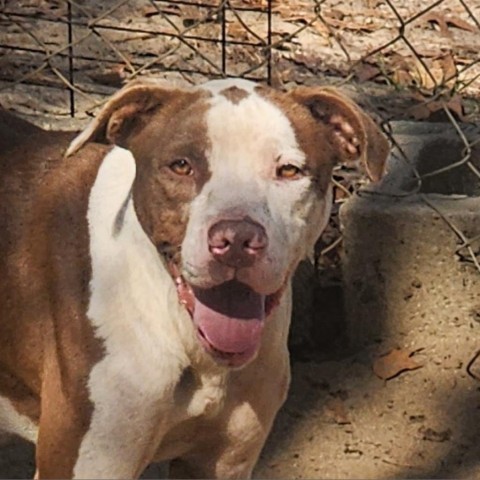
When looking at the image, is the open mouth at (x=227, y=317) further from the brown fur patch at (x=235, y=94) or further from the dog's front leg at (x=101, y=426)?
the brown fur patch at (x=235, y=94)

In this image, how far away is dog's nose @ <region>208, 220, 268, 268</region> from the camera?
11.5 feet

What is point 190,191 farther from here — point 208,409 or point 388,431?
point 388,431

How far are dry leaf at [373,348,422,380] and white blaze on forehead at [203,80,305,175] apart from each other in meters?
1.55

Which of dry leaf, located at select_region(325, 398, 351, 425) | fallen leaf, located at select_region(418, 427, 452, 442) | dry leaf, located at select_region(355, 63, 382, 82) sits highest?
dry leaf, located at select_region(355, 63, 382, 82)

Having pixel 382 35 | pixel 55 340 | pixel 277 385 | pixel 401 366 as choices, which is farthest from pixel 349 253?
pixel 382 35

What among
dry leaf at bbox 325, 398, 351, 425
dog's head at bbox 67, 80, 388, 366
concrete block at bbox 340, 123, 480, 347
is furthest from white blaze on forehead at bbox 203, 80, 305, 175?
dry leaf at bbox 325, 398, 351, 425

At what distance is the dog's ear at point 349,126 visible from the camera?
392cm

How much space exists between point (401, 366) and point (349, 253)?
0.40m

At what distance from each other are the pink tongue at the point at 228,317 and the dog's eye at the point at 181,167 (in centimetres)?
27

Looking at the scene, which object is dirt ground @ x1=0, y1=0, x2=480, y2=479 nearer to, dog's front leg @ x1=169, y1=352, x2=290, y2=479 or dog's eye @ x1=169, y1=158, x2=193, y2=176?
dog's front leg @ x1=169, y1=352, x2=290, y2=479

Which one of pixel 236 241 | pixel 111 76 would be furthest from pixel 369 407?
pixel 111 76

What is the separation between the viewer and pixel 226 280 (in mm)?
3594

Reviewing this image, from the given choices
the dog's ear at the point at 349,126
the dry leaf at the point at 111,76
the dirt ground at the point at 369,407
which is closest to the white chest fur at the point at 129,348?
the dog's ear at the point at 349,126

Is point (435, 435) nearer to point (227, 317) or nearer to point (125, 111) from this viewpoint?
point (227, 317)
